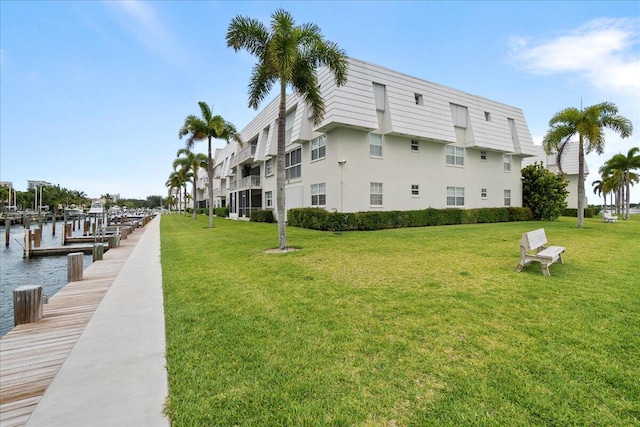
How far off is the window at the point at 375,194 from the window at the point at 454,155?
717cm

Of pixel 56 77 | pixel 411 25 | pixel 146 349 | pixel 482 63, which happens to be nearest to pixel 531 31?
pixel 482 63

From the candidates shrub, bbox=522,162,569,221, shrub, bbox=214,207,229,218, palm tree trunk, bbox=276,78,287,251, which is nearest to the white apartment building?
shrub, bbox=522,162,569,221

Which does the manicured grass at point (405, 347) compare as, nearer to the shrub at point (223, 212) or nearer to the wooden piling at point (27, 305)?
the wooden piling at point (27, 305)

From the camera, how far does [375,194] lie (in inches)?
755

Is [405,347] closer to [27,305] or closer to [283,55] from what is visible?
[27,305]

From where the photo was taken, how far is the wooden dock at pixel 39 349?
8.45ft

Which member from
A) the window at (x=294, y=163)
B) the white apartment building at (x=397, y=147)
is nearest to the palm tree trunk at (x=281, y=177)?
the white apartment building at (x=397, y=147)

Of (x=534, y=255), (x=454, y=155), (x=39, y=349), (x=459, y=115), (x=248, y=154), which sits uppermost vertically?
(x=459, y=115)

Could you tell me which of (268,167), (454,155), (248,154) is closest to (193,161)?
(248,154)

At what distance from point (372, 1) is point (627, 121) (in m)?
17.2

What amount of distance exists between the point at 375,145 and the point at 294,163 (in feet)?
22.8

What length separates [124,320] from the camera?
4.51 m

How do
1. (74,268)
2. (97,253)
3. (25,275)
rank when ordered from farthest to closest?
(25,275) < (97,253) < (74,268)

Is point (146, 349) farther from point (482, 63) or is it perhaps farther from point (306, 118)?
point (482, 63)
